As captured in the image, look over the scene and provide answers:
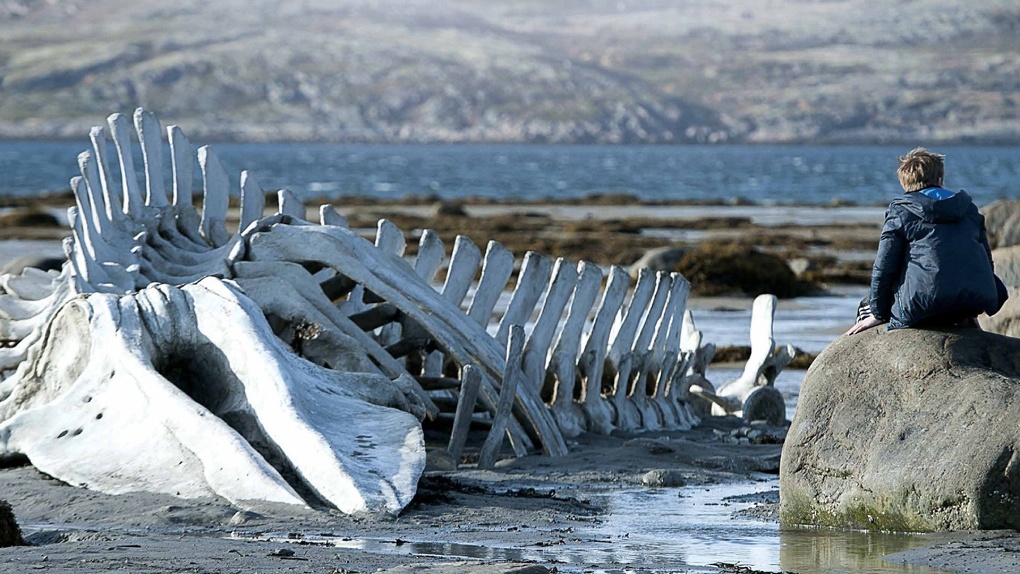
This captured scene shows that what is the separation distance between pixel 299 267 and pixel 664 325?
10.1 ft

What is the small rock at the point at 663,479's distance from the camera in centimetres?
795

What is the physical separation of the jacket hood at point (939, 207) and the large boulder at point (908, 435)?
20.4 inches

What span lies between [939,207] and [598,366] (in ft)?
11.5

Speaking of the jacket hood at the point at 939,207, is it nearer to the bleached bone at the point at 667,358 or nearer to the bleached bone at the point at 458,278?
the bleached bone at the point at 458,278

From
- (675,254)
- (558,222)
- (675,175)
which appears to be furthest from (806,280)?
(675,175)

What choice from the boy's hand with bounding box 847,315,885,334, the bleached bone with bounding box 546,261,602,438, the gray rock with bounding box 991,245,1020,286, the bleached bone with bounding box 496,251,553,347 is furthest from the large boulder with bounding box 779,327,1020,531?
the gray rock with bounding box 991,245,1020,286

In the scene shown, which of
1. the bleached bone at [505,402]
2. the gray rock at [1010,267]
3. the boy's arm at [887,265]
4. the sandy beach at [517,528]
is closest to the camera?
the sandy beach at [517,528]

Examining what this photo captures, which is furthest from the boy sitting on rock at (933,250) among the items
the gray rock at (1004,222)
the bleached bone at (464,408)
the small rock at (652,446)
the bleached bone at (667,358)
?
the gray rock at (1004,222)

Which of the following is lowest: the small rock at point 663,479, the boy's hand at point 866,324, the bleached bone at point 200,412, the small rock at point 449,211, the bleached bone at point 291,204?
the small rock at point 663,479

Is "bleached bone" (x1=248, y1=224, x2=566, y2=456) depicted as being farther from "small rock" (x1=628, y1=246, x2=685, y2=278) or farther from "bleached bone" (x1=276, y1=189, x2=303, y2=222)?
"small rock" (x1=628, y1=246, x2=685, y2=278)

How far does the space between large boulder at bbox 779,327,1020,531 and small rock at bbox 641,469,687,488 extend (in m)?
1.21

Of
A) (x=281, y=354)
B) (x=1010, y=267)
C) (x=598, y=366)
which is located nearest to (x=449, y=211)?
(x=1010, y=267)

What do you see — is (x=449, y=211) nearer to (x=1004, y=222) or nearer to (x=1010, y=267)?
Answer: (x=1004, y=222)

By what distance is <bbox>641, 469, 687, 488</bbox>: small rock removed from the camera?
7949mm
